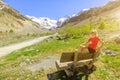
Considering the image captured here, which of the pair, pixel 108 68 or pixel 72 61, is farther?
pixel 108 68

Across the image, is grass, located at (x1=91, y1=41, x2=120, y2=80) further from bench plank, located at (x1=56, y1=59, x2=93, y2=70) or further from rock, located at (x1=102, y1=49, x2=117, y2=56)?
bench plank, located at (x1=56, y1=59, x2=93, y2=70)

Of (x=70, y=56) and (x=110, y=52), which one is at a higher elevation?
(x=70, y=56)

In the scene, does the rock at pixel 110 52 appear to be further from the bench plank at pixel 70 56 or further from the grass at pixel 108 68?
the bench plank at pixel 70 56

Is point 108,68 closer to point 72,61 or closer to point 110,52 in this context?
point 72,61

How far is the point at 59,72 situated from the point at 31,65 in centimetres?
407

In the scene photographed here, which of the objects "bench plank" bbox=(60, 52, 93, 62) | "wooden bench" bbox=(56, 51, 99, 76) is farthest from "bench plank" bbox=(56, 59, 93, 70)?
"bench plank" bbox=(60, 52, 93, 62)

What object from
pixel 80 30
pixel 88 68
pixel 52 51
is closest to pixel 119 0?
pixel 80 30

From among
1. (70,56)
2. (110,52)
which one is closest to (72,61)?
(70,56)

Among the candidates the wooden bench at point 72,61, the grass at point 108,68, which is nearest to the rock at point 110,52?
the grass at point 108,68

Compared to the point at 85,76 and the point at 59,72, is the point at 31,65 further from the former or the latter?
the point at 85,76

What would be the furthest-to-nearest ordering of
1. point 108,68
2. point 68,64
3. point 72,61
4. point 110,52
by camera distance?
point 110,52, point 108,68, point 72,61, point 68,64

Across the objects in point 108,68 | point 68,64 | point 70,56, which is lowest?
point 108,68

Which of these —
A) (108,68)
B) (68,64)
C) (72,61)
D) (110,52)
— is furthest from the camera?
(110,52)

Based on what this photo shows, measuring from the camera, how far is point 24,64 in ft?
67.8
